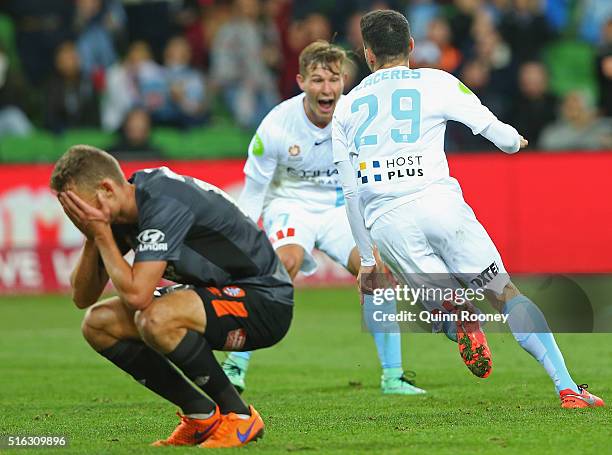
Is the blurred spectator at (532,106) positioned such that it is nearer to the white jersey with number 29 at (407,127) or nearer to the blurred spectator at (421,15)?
the blurred spectator at (421,15)

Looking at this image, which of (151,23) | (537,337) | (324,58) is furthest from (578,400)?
(151,23)

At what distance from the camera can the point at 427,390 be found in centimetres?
877

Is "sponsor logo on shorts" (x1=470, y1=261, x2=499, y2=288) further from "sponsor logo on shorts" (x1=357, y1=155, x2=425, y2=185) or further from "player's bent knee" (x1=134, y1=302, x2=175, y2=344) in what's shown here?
"player's bent knee" (x1=134, y1=302, x2=175, y2=344)

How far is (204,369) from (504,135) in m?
2.47

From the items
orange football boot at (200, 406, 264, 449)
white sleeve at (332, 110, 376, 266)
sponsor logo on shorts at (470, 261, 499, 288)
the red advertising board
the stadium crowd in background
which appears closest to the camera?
orange football boot at (200, 406, 264, 449)

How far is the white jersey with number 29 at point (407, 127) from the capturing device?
7.59 m

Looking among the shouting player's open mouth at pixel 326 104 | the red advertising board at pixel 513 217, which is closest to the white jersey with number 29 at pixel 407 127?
the shouting player's open mouth at pixel 326 104

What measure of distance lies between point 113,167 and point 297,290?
998 cm

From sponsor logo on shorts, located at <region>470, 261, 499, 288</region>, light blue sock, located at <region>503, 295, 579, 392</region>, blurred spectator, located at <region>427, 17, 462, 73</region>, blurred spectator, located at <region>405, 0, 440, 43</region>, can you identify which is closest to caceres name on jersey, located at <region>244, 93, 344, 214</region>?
sponsor logo on shorts, located at <region>470, 261, 499, 288</region>

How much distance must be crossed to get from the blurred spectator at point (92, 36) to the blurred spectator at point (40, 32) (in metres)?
0.24

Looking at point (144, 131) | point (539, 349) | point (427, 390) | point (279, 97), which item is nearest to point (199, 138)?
point (144, 131)

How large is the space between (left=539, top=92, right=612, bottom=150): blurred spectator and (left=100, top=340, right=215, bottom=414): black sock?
1051 centimetres

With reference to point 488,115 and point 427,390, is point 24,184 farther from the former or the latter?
point 488,115

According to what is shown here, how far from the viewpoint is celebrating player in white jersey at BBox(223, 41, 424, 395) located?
9477 mm
